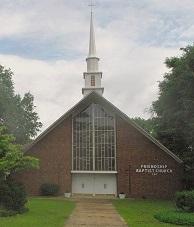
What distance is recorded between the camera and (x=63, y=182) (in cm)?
3722

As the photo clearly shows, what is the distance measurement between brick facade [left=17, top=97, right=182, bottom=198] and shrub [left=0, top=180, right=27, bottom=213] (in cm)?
1476

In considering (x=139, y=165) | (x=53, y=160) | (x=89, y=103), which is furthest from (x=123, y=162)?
(x=53, y=160)

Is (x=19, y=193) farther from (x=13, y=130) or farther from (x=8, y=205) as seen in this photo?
(x=13, y=130)

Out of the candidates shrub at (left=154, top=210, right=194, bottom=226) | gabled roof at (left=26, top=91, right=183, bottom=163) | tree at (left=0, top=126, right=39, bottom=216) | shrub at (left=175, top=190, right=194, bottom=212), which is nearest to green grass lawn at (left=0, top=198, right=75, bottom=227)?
tree at (left=0, top=126, right=39, bottom=216)

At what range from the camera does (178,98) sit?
3081 centimetres

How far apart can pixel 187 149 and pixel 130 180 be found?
5237 millimetres

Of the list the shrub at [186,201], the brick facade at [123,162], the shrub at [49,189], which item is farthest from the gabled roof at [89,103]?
the shrub at [186,201]

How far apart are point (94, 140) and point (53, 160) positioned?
3646 millimetres

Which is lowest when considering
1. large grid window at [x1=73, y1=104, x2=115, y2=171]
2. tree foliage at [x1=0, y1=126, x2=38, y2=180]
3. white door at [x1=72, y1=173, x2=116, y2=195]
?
white door at [x1=72, y1=173, x2=116, y2=195]

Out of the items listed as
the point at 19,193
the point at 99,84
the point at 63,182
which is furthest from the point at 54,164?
the point at 19,193

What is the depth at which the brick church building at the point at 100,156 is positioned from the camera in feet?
121

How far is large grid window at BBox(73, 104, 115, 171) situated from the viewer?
37.6m

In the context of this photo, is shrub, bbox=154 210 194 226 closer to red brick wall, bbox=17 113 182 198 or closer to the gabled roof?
red brick wall, bbox=17 113 182 198

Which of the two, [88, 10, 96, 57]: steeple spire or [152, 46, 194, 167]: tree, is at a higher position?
[88, 10, 96, 57]: steeple spire
